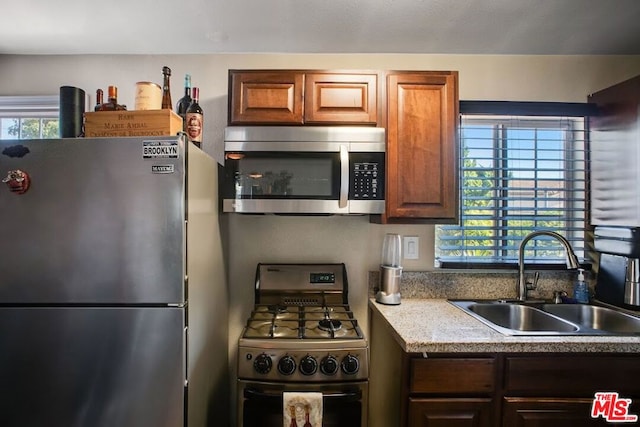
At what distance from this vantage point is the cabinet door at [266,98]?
1.56 metres

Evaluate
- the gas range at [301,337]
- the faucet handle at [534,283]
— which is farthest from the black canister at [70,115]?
the faucet handle at [534,283]

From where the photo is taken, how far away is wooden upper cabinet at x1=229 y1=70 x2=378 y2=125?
61.2 inches

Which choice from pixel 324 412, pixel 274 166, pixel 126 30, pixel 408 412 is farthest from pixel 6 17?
pixel 408 412

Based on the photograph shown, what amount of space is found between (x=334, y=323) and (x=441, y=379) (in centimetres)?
50

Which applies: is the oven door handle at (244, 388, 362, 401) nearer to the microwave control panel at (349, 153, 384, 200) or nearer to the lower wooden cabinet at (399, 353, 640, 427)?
the lower wooden cabinet at (399, 353, 640, 427)

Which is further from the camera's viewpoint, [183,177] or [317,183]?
[317,183]

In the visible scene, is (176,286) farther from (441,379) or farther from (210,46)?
(210,46)

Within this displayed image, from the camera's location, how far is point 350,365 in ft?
4.18

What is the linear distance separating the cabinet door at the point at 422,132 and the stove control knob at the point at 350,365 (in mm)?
691

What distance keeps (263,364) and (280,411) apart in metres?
0.21

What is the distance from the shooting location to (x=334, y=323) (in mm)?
1477

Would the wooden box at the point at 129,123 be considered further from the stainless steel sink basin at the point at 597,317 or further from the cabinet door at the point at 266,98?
the stainless steel sink basin at the point at 597,317

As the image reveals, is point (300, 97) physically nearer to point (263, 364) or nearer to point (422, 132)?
point (422, 132)

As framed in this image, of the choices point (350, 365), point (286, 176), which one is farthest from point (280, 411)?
point (286, 176)
